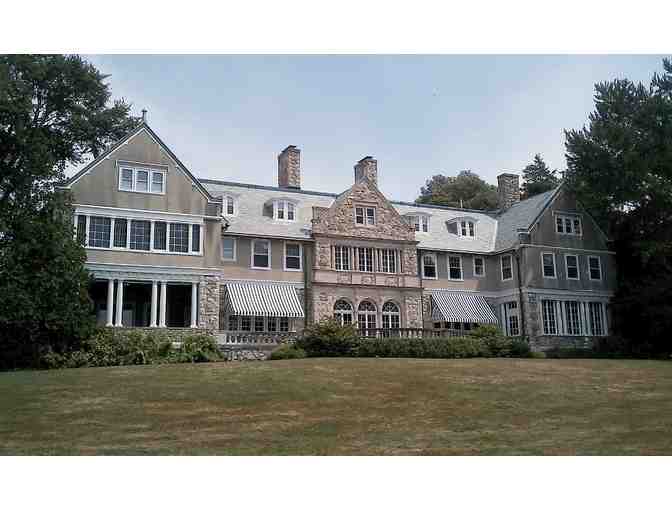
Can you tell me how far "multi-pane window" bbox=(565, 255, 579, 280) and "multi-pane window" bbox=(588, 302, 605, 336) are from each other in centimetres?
203

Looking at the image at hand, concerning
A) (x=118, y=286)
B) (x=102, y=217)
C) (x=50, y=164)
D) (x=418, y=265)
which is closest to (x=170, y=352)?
(x=118, y=286)

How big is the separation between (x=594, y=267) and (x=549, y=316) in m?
5.17

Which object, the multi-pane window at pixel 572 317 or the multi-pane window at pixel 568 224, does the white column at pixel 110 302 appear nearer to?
the multi-pane window at pixel 572 317

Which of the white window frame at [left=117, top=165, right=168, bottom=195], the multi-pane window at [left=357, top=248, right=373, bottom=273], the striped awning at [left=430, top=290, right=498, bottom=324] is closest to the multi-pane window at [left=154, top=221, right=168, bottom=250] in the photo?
the white window frame at [left=117, top=165, right=168, bottom=195]

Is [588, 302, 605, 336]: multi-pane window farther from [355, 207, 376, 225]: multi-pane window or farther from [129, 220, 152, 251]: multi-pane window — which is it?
[129, 220, 152, 251]: multi-pane window

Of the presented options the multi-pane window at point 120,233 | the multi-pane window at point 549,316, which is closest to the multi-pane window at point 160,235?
the multi-pane window at point 120,233

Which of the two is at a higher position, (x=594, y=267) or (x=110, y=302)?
(x=594, y=267)

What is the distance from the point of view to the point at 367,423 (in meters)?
16.9

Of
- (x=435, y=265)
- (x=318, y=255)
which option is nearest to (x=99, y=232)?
(x=318, y=255)

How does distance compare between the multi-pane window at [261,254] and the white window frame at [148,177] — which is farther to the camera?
the multi-pane window at [261,254]

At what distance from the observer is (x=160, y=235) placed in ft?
110

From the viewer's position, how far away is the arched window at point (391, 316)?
38719 millimetres

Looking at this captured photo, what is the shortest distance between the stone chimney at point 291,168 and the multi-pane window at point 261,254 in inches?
263

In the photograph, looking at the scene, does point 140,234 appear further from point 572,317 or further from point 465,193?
point 465,193
